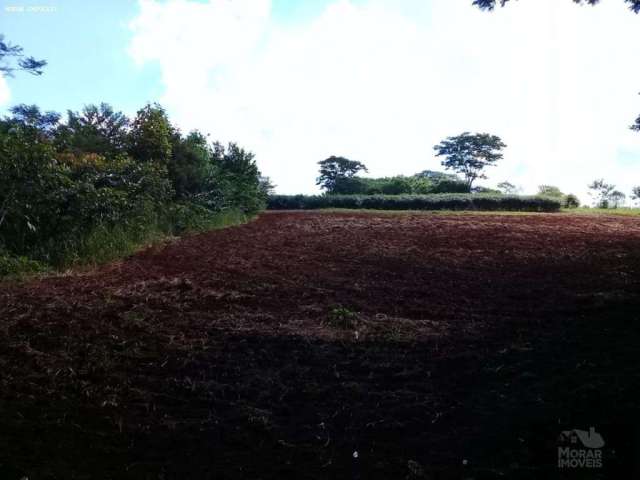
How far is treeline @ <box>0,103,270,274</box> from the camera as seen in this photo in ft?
22.6

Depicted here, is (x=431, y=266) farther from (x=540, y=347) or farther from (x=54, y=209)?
(x=54, y=209)

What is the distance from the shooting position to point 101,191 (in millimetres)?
7957

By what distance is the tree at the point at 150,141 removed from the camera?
12602 millimetres

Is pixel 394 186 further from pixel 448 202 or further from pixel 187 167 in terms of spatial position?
pixel 187 167

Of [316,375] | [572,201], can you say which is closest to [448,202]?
[572,201]

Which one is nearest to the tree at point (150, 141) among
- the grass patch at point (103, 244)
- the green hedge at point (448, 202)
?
the grass patch at point (103, 244)

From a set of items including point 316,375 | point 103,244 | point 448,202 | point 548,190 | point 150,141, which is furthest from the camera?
point 548,190

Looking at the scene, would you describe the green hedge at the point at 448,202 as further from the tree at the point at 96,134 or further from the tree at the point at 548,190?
the tree at the point at 96,134

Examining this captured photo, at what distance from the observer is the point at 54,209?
291 inches

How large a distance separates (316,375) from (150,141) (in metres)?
10.7

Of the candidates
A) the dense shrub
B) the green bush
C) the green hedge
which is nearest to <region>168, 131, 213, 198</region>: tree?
the green bush

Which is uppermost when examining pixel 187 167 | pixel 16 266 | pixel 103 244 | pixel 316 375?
pixel 187 167

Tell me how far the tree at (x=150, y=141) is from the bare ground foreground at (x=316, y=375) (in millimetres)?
6503

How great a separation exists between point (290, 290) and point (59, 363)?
294 cm
